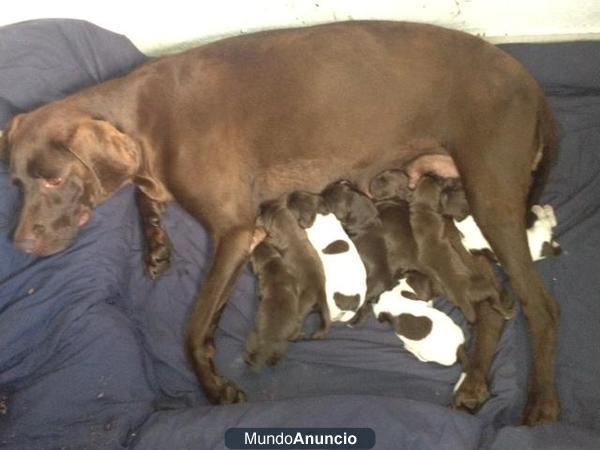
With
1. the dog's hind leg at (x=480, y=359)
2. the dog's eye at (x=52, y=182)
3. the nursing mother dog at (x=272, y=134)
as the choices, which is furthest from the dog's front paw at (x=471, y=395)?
the dog's eye at (x=52, y=182)

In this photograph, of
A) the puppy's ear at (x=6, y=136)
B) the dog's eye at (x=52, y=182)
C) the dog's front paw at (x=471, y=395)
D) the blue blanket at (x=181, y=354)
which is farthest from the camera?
the puppy's ear at (x=6, y=136)

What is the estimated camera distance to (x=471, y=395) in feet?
7.84

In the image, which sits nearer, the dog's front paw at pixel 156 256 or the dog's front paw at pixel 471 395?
the dog's front paw at pixel 471 395

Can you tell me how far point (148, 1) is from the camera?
3.17m

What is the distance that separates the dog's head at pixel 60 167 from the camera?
2.47 m

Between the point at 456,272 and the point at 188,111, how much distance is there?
1083 millimetres

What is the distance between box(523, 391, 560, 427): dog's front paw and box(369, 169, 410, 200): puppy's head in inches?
33.4

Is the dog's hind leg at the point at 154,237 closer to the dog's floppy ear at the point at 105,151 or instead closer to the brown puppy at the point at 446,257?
the dog's floppy ear at the point at 105,151

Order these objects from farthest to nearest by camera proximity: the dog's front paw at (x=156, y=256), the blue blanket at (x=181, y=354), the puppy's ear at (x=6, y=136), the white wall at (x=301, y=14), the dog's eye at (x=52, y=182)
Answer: the white wall at (x=301, y=14) → the dog's front paw at (x=156, y=256) → the puppy's ear at (x=6, y=136) → the dog's eye at (x=52, y=182) → the blue blanket at (x=181, y=354)

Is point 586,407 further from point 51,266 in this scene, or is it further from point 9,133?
point 9,133

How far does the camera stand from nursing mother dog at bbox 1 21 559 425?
2.51 m

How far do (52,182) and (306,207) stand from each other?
0.88 metres

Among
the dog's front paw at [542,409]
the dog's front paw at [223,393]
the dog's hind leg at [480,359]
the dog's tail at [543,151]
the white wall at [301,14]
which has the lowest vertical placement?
the dog's front paw at [223,393]

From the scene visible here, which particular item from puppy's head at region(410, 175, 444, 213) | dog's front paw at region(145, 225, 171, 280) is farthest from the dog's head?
puppy's head at region(410, 175, 444, 213)
